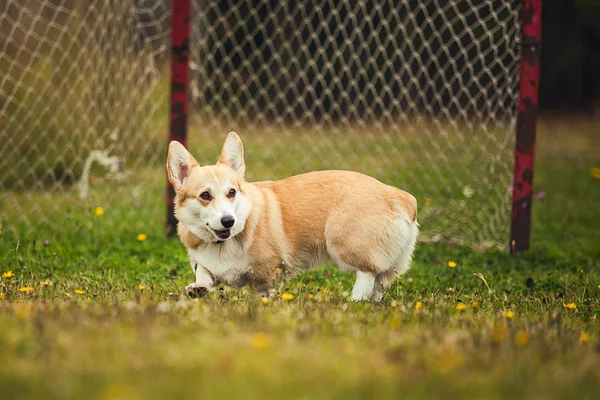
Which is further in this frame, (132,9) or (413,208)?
(132,9)

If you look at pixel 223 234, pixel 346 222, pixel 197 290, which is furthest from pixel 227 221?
pixel 346 222

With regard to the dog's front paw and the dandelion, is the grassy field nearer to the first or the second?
the dog's front paw

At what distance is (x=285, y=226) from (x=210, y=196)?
446 millimetres

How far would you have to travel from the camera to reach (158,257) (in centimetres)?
497

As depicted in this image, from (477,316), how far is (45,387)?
1.99 metres


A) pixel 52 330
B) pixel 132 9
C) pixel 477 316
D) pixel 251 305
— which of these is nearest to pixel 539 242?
pixel 477 316

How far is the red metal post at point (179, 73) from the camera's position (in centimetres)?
535

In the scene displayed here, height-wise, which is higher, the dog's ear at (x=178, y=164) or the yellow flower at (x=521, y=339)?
the dog's ear at (x=178, y=164)

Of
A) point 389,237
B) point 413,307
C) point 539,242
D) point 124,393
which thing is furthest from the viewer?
point 539,242

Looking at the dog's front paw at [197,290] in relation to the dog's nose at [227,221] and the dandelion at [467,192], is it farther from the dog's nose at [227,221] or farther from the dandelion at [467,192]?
the dandelion at [467,192]

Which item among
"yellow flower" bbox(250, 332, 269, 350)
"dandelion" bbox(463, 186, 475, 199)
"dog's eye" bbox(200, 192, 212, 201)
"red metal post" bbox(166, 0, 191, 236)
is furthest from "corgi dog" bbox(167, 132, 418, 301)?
"dandelion" bbox(463, 186, 475, 199)

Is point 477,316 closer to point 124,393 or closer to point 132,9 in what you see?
point 124,393

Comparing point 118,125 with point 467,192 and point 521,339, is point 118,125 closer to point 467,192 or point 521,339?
point 467,192

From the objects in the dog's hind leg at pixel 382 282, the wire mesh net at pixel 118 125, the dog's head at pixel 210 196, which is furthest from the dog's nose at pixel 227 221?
the wire mesh net at pixel 118 125
